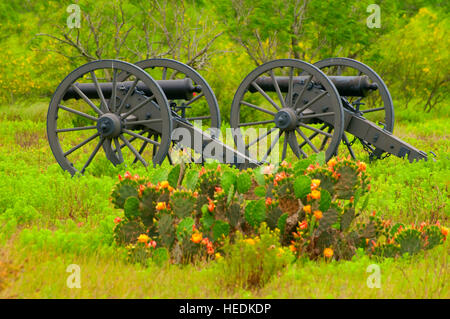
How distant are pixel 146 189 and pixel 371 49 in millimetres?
13863

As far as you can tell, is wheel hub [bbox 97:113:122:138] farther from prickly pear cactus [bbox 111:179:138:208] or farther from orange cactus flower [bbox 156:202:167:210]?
orange cactus flower [bbox 156:202:167:210]

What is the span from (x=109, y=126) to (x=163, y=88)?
1045mm

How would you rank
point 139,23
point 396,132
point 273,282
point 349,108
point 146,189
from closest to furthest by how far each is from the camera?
point 273,282 < point 146,189 < point 349,108 < point 396,132 < point 139,23

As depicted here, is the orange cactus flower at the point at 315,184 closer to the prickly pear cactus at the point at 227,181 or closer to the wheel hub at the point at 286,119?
the prickly pear cactus at the point at 227,181

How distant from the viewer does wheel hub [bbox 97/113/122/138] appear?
6.70 m

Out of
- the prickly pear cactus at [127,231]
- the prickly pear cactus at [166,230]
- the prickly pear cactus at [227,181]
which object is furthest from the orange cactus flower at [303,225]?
the prickly pear cactus at [127,231]

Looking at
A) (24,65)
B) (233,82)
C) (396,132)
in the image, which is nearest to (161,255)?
(396,132)

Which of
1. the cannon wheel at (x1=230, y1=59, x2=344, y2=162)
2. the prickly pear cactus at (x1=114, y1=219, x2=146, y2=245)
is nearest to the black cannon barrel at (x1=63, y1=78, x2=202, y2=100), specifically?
the cannon wheel at (x1=230, y1=59, x2=344, y2=162)

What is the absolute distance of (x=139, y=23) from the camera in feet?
48.0

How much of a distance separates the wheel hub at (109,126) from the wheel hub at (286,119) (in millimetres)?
2115

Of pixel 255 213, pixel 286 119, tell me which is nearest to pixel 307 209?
pixel 255 213

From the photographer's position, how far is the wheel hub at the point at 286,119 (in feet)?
25.1

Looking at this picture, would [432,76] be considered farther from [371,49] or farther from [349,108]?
[349,108]
